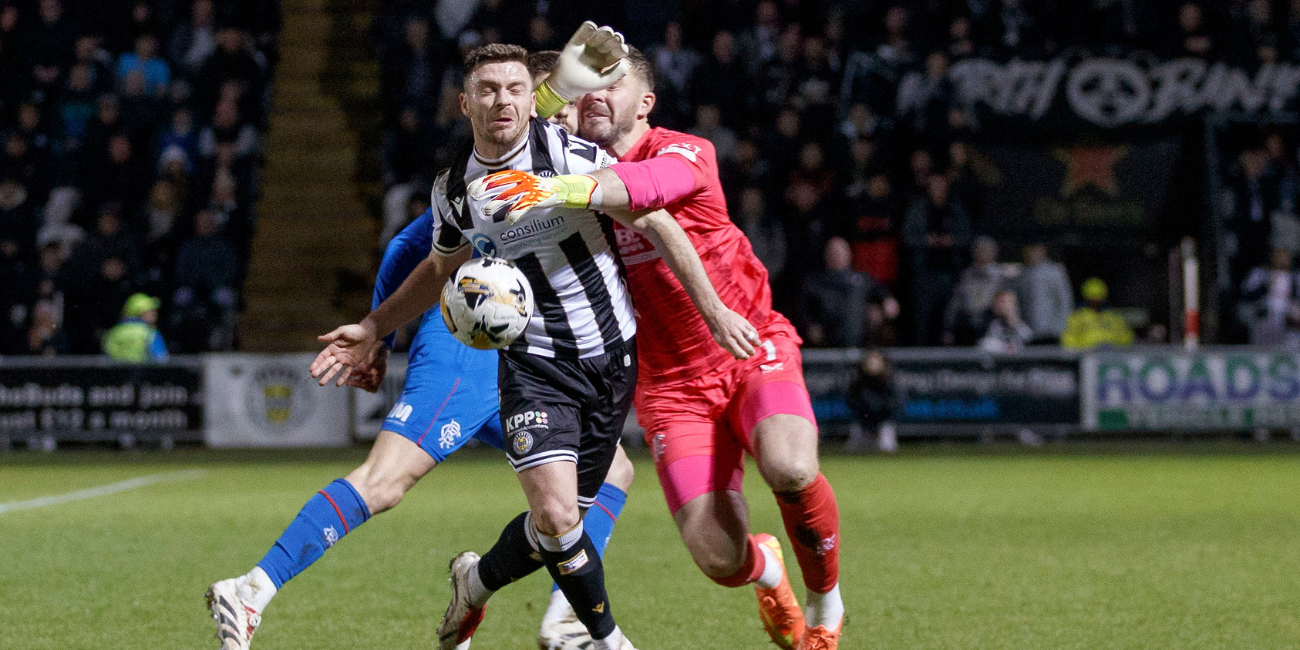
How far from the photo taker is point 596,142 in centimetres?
521

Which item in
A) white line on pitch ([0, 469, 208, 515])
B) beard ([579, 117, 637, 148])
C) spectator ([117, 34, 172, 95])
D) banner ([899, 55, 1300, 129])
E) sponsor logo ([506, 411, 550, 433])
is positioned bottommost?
white line on pitch ([0, 469, 208, 515])

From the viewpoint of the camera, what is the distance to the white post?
52.5ft

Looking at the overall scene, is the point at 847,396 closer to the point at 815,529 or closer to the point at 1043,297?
the point at 1043,297

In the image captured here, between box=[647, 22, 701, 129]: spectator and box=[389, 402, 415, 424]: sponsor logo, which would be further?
box=[647, 22, 701, 129]: spectator

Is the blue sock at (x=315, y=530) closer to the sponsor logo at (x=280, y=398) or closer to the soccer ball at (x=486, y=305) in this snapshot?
the soccer ball at (x=486, y=305)

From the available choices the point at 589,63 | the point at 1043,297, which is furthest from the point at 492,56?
the point at 1043,297

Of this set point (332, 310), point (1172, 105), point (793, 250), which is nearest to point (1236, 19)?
point (1172, 105)

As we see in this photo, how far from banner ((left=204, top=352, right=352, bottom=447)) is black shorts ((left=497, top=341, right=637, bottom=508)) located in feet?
33.7

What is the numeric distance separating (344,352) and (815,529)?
167 cm

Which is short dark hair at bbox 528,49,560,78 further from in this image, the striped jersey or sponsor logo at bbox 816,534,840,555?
sponsor logo at bbox 816,534,840,555

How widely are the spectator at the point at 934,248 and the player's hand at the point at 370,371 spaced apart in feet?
37.5

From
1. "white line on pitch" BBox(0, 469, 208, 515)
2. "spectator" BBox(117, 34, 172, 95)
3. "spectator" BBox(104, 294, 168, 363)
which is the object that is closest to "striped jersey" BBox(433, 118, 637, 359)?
"white line on pitch" BBox(0, 469, 208, 515)

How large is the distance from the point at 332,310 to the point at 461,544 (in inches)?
404

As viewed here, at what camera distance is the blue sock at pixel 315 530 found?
4816 mm
